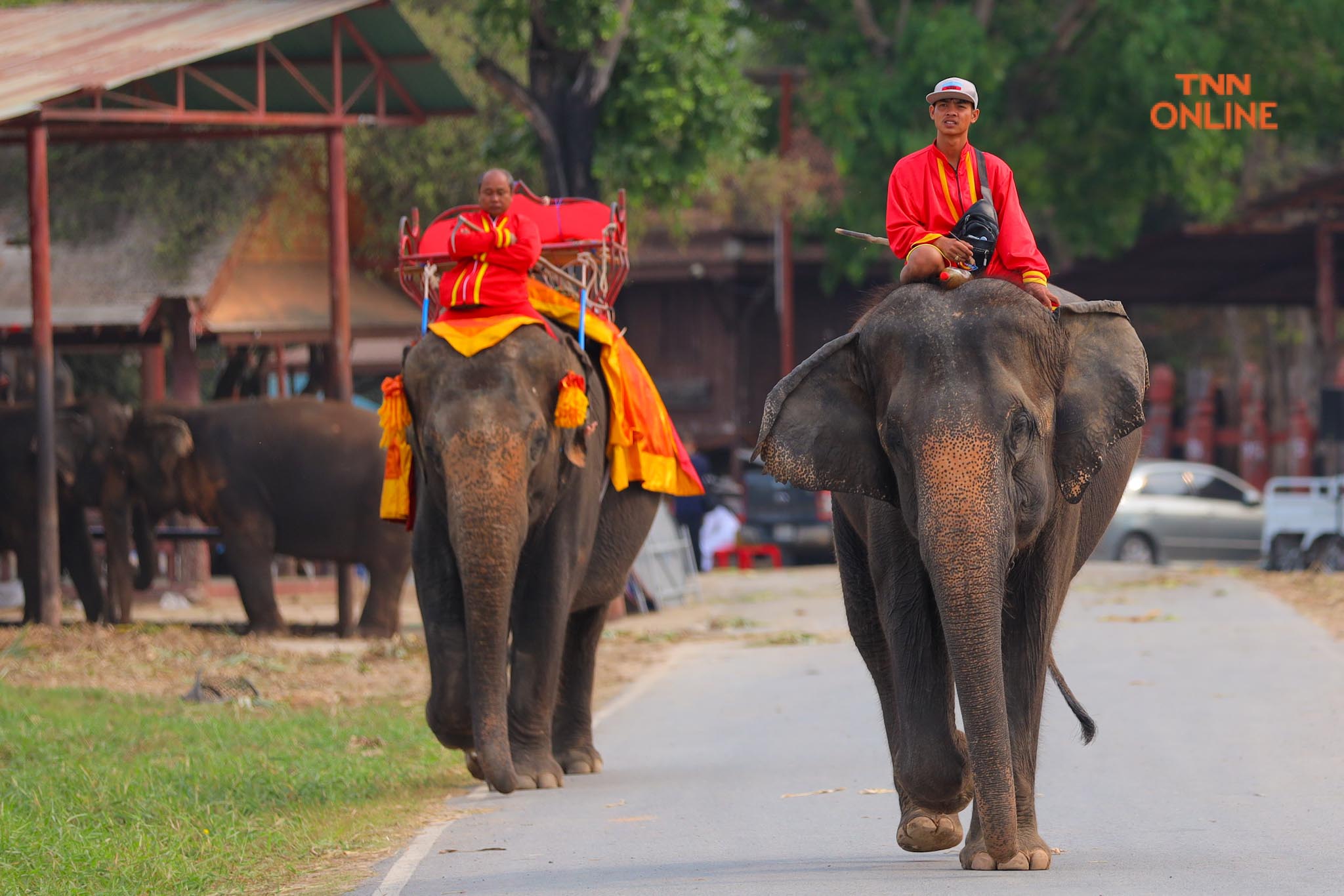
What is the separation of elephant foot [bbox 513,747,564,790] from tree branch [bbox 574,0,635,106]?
1014cm

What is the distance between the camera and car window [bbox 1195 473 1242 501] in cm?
2658

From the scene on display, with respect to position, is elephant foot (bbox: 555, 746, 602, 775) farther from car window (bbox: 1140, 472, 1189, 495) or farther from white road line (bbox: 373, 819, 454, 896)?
car window (bbox: 1140, 472, 1189, 495)

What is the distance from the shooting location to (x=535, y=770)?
28.4ft

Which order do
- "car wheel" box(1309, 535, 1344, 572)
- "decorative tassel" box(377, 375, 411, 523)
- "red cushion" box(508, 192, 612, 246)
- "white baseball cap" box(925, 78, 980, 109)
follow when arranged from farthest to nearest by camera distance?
"car wheel" box(1309, 535, 1344, 572), "red cushion" box(508, 192, 612, 246), "decorative tassel" box(377, 375, 411, 523), "white baseball cap" box(925, 78, 980, 109)

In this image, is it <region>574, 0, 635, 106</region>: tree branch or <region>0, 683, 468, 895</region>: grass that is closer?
<region>0, 683, 468, 895</region>: grass

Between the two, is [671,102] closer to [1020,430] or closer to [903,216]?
[903,216]

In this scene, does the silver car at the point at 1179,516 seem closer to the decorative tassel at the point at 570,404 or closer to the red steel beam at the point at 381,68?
the red steel beam at the point at 381,68

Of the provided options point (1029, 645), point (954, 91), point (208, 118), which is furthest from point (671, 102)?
point (1029, 645)

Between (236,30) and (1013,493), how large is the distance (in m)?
11.2

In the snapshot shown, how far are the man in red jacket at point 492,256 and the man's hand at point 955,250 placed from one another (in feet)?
8.96

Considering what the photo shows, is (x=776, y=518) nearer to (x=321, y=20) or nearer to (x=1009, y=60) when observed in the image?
(x=1009, y=60)

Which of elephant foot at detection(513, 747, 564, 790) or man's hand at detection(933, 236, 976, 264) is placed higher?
man's hand at detection(933, 236, 976, 264)

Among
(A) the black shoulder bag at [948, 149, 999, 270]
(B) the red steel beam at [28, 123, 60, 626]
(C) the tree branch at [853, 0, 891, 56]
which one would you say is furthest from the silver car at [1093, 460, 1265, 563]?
(A) the black shoulder bag at [948, 149, 999, 270]

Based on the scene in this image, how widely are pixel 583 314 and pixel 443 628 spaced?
1.74 meters
